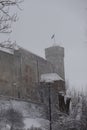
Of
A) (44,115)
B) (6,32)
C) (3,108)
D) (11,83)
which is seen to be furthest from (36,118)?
(6,32)

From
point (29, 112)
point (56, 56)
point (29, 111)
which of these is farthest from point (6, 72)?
point (56, 56)

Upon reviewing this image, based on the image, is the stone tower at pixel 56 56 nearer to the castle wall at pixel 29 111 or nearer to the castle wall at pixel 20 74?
the castle wall at pixel 20 74

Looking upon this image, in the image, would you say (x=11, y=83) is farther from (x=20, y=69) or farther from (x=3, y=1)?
(x=3, y=1)

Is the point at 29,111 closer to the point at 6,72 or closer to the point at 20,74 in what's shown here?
the point at 6,72

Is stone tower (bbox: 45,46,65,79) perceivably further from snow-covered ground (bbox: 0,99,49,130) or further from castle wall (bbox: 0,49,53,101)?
snow-covered ground (bbox: 0,99,49,130)

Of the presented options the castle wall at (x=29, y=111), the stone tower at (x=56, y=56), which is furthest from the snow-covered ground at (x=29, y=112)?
the stone tower at (x=56, y=56)

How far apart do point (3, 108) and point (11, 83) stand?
849 cm

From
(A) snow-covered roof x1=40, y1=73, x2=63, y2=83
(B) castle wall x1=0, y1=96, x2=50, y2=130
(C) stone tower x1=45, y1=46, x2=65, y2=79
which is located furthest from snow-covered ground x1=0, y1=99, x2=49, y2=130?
(C) stone tower x1=45, y1=46, x2=65, y2=79

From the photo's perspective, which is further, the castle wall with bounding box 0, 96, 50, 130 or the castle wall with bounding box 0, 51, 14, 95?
the castle wall with bounding box 0, 51, 14, 95

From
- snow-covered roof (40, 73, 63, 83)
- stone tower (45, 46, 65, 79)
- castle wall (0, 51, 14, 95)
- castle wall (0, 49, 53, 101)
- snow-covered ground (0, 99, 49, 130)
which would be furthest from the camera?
stone tower (45, 46, 65, 79)

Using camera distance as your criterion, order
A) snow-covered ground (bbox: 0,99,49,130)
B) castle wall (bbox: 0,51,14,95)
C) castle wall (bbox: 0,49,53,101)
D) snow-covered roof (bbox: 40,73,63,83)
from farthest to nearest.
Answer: snow-covered roof (bbox: 40,73,63,83)
castle wall (bbox: 0,49,53,101)
castle wall (bbox: 0,51,14,95)
snow-covered ground (bbox: 0,99,49,130)

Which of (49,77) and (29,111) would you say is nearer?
(29,111)

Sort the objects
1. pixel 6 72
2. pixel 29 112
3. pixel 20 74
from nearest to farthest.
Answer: pixel 29 112 → pixel 6 72 → pixel 20 74

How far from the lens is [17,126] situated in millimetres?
18859
